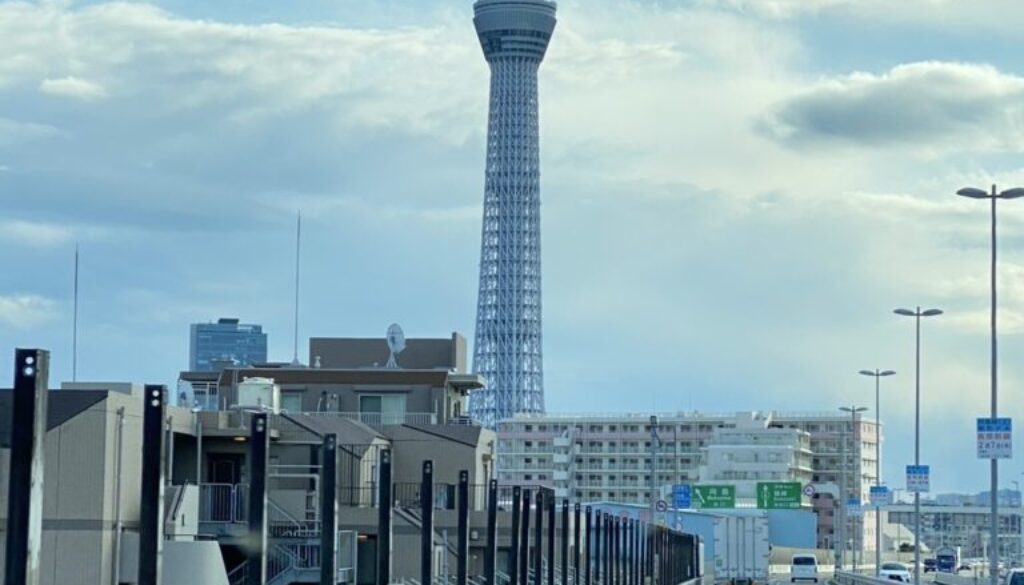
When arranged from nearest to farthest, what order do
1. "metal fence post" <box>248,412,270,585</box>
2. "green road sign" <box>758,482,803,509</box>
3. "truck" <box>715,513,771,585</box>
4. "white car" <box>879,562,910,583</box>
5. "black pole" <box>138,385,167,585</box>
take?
"black pole" <box>138,385,167,585</box> → "metal fence post" <box>248,412,270,585</box> → "truck" <box>715,513,771,585</box> → "white car" <box>879,562,910,583</box> → "green road sign" <box>758,482,803,509</box>

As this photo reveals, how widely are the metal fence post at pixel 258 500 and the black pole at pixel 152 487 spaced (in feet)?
11.1

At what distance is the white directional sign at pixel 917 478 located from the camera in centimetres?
8888

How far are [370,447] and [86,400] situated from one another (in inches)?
773

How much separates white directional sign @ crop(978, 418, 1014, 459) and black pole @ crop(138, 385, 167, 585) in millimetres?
41450

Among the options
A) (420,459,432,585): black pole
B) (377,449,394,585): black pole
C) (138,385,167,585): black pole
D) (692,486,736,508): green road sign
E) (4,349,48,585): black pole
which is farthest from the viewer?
(692,486,736,508): green road sign

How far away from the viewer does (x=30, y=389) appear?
2008cm

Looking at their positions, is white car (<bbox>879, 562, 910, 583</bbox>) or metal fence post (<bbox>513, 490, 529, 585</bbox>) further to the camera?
white car (<bbox>879, 562, 910, 583</bbox>)

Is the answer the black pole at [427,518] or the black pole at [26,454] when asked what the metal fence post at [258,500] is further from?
the black pole at [427,518]

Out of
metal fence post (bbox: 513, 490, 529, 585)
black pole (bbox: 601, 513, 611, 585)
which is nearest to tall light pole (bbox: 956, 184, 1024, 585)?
black pole (bbox: 601, 513, 611, 585)

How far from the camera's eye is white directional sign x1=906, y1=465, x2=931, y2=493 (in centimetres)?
8888

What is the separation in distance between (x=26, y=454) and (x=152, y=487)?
338 centimetres

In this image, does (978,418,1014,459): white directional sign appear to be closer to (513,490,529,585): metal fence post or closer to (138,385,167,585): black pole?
(513,490,529,585): metal fence post

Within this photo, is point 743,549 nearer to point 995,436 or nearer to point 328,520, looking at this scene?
point 995,436

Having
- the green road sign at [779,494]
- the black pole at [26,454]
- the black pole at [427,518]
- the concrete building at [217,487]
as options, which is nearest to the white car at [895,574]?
the green road sign at [779,494]
